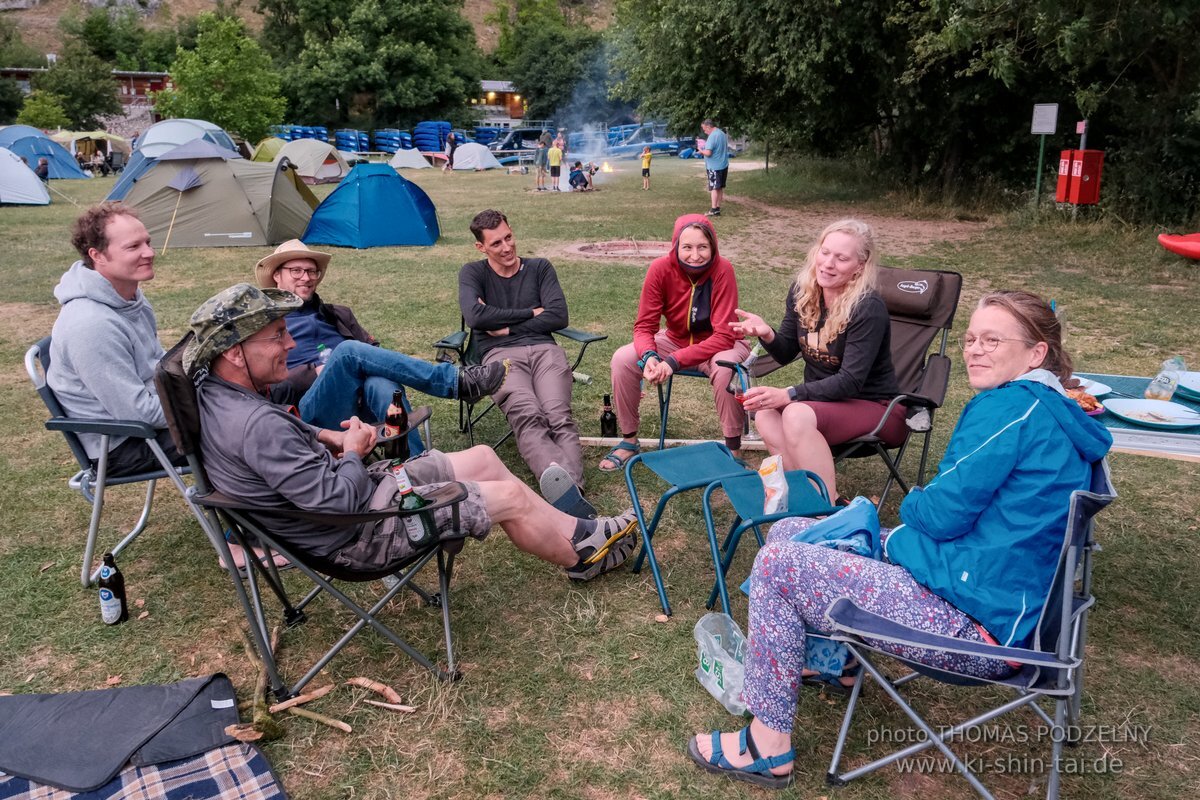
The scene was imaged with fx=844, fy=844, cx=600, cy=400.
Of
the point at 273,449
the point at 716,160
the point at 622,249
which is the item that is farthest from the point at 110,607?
the point at 716,160

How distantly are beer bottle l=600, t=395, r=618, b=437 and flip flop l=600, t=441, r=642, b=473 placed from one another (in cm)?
25

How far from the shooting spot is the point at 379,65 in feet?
144

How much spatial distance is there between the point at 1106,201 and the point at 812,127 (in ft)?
20.1

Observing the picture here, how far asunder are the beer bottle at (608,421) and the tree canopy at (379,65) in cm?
4389

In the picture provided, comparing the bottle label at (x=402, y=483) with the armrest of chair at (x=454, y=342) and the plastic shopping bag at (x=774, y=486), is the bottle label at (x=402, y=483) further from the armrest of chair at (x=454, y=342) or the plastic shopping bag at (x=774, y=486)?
the armrest of chair at (x=454, y=342)

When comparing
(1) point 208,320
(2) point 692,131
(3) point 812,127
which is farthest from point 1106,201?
(1) point 208,320

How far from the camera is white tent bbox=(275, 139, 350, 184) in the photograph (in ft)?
75.9

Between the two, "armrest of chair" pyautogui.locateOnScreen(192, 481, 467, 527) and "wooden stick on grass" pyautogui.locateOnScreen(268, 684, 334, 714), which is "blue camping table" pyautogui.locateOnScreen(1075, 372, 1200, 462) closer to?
"armrest of chair" pyautogui.locateOnScreen(192, 481, 467, 527)

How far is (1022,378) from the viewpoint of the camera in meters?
2.19

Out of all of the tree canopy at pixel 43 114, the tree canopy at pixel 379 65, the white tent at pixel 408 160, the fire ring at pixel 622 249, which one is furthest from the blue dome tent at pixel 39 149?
the fire ring at pixel 622 249

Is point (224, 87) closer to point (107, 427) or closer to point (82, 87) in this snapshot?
point (82, 87)

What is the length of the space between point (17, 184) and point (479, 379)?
19.4m

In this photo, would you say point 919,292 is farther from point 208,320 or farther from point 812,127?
point 812,127

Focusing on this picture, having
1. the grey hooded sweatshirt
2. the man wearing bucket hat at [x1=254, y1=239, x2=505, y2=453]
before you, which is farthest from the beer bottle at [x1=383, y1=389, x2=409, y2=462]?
the grey hooded sweatshirt
